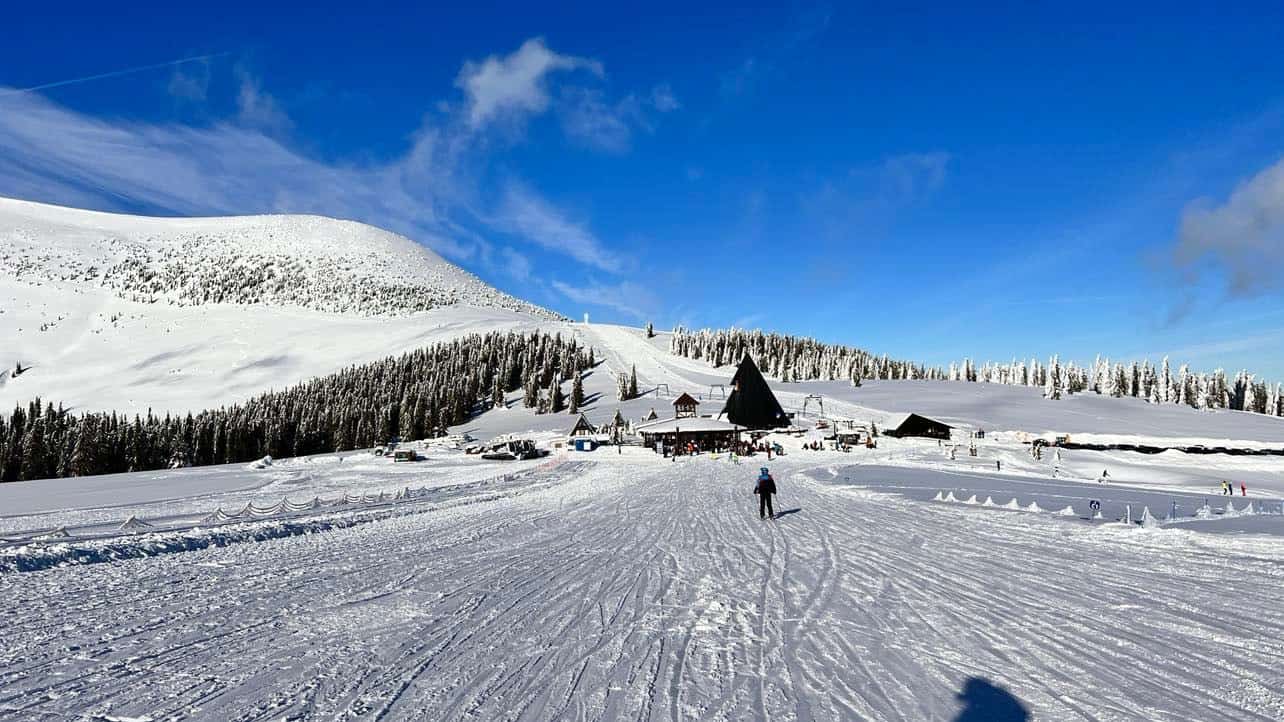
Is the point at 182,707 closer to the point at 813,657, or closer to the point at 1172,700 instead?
the point at 813,657

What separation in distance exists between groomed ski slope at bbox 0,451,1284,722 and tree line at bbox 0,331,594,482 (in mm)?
75311

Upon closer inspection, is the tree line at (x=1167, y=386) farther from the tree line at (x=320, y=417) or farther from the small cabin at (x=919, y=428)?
the tree line at (x=320, y=417)

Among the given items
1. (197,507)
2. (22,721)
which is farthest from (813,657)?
(197,507)

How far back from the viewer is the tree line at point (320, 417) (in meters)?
65.6

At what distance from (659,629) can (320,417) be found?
92447 millimetres

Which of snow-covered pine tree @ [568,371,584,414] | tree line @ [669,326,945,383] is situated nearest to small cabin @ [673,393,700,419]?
snow-covered pine tree @ [568,371,584,414]

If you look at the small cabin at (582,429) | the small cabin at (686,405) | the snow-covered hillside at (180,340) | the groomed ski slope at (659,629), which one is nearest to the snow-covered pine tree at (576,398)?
the small cabin at (686,405)

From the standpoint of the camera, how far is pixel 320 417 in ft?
285

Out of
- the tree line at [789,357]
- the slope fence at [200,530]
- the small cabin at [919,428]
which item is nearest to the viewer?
the slope fence at [200,530]

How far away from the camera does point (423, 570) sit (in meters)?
10.5

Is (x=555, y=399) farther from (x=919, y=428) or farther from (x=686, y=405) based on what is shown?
(x=919, y=428)

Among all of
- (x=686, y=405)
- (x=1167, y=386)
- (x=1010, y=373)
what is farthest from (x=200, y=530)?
(x=1010, y=373)

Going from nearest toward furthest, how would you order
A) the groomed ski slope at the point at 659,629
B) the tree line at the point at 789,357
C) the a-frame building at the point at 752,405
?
1. the groomed ski slope at the point at 659,629
2. the a-frame building at the point at 752,405
3. the tree line at the point at 789,357

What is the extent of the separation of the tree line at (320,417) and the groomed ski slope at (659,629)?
75.3m
